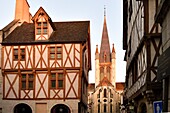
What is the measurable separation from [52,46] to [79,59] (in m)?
2.84

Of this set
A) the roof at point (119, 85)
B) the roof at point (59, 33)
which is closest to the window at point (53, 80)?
the roof at point (59, 33)

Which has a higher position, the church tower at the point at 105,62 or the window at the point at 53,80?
the church tower at the point at 105,62

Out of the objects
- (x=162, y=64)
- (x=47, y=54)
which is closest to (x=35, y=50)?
(x=47, y=54)

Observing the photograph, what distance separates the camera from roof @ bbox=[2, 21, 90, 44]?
34125mm

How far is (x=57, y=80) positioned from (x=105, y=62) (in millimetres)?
104710

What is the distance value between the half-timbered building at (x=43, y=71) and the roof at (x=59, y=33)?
91 mm

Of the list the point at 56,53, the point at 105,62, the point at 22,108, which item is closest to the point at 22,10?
the point at 56,53

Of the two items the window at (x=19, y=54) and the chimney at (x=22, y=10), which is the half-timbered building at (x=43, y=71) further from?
the chimney at (x=22, y=10)

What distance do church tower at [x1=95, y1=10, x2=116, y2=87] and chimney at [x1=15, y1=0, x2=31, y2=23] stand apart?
9328 centimetres

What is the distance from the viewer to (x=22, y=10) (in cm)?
4069

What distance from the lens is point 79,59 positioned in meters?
33.3

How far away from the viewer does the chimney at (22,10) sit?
40.3 m

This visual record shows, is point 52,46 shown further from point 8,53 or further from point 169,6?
point 169,6

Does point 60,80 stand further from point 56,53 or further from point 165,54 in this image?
point 165,54
